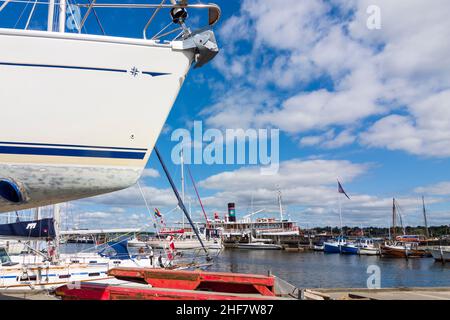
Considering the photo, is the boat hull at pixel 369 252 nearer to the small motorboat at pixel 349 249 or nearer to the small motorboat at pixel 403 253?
the small motorboat at pixel 403 253

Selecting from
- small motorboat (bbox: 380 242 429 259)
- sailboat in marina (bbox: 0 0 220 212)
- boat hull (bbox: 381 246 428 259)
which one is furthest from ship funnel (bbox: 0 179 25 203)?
boat hull (bbox: 381 246 428 259)

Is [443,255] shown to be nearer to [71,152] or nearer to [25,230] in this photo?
[25,230]

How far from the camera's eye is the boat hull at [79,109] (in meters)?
4.38

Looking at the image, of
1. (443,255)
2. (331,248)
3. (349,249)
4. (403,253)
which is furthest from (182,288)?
(331,248)

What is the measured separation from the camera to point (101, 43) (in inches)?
182

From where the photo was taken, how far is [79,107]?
4574mm

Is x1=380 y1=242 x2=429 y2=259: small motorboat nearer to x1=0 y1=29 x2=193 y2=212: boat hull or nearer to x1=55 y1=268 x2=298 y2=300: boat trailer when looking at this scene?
x1=55 y1=268 x2=298 y2=300: boat trailer

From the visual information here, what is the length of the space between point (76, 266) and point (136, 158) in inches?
474

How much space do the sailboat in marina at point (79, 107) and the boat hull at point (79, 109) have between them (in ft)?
0.04

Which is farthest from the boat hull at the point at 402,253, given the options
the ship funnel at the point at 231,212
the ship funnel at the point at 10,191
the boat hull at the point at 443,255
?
the ship funnel at the point at 10,191

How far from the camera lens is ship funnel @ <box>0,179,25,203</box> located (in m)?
4.48

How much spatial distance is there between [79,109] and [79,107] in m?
0.03

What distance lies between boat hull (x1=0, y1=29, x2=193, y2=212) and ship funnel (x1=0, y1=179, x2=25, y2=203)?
0.12ft

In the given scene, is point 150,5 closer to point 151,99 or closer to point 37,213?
point 151,99
